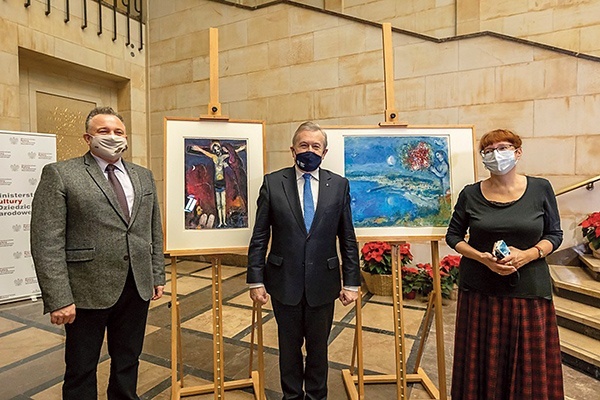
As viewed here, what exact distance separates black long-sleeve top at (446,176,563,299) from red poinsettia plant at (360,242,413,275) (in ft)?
7.45

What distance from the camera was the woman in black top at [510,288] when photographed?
1.57 metres

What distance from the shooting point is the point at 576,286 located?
2998mm

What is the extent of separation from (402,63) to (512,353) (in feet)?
11.6

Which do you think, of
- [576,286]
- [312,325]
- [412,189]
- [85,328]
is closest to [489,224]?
[412,189]

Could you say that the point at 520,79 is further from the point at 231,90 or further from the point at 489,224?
the point at 231,90

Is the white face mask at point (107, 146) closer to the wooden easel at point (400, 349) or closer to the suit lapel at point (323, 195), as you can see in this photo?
the suit lapel at point (323, 195)

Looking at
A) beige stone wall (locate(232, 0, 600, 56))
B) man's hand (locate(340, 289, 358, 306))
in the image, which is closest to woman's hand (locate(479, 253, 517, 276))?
man's hand (locate(340, 289, 358, 306))

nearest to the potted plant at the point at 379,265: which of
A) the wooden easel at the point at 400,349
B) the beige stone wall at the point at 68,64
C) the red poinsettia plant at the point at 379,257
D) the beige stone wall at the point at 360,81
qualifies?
the red poinsettia plant at the point at 379,257

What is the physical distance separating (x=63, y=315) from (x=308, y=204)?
1.10 metres

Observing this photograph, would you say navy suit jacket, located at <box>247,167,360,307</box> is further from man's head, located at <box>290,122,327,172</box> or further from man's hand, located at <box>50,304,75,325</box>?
man's hand, located at <box>50,304,75,325</box>

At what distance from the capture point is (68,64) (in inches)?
199

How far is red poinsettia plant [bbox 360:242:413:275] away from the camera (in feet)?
13.0

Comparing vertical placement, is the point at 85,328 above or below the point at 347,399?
above

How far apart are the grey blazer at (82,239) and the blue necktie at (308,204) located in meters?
0.75
